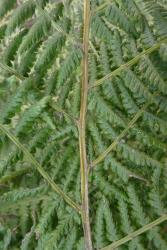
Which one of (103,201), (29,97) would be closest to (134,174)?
A: (103,201)

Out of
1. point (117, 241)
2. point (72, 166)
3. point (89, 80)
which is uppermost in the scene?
point (89, 80)

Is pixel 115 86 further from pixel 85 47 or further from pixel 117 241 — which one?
pixel 117 241

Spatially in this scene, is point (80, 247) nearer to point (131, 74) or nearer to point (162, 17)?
point (131, 74)

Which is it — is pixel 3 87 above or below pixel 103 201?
above

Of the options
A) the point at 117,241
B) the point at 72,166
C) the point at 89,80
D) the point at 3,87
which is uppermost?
the point at 3,87

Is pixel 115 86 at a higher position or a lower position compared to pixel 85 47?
lower

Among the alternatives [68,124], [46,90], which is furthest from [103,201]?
[46,90]
